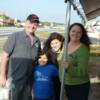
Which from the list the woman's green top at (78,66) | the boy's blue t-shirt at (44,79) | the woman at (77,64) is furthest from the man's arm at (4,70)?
the woman's green top at (78,66)

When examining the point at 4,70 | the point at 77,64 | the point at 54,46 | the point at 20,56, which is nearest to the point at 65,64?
the point at 77,64

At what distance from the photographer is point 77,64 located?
5160mm

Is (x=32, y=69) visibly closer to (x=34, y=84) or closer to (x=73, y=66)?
(x=34, y=84)

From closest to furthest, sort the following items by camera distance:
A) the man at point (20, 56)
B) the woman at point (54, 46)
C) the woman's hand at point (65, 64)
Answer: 1. the woman's hand at point (65, 64)
2. the man at point (20, 56)
3. the woman at point (54, 46)

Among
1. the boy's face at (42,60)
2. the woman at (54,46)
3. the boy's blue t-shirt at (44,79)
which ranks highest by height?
the woman at (54,46)

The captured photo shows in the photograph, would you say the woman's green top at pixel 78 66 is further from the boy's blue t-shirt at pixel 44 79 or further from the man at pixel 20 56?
the man at pixel 20 56

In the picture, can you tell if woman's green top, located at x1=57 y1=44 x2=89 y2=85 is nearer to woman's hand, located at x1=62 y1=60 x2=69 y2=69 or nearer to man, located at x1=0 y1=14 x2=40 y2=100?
woman's hand, located at x1=62 y1=60 x2=69 y2=69

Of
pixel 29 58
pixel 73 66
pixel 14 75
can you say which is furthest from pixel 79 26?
pixel 14 75

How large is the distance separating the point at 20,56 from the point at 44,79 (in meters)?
0.54

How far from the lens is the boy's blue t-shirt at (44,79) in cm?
577

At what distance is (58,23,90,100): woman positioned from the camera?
5.15 m

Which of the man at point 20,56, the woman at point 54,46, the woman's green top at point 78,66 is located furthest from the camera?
the woman at point 54,46

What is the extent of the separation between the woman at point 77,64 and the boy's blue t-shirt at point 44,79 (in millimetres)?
392

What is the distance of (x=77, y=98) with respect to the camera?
5.39 meters
